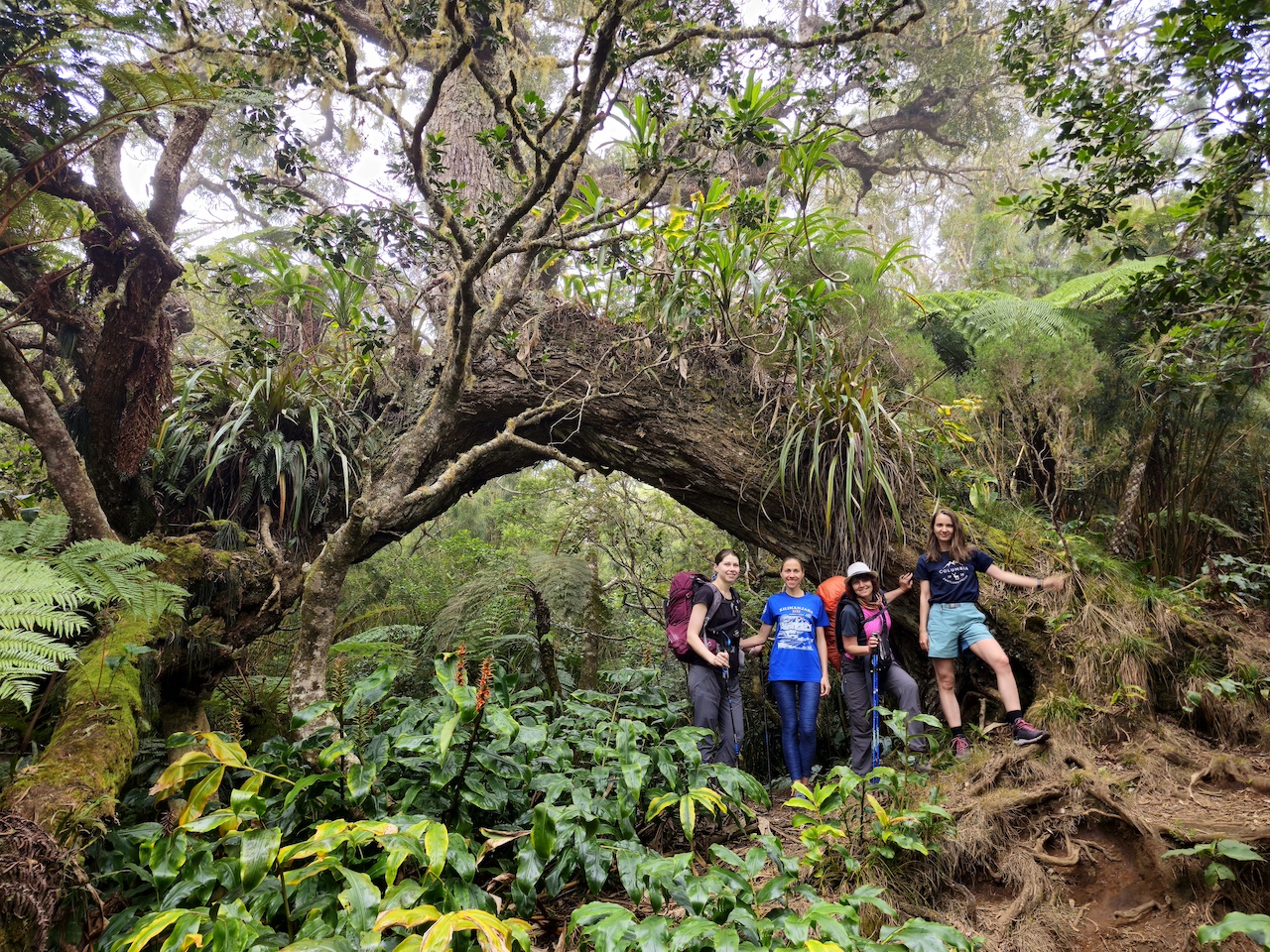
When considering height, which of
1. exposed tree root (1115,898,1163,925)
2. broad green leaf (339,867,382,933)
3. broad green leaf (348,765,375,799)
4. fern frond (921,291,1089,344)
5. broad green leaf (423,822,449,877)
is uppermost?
fern frond (921,291,1089,344)

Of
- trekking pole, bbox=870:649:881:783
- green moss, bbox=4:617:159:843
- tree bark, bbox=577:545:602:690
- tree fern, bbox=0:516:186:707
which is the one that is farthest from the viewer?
tree bark, bbox=577:545:602:690

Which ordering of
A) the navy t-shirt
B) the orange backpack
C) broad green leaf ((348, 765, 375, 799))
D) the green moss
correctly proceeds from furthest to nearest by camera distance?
the orange backpack → the navy t-shirt → broad green leaf ((348, 765, 375, 799)) → the green moss

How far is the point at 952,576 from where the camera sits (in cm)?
434

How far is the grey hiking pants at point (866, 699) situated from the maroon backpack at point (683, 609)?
101 cm

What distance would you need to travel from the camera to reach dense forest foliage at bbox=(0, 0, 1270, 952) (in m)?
2.28

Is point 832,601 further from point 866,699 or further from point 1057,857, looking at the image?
point 1057,857

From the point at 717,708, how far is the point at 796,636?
0.70 m

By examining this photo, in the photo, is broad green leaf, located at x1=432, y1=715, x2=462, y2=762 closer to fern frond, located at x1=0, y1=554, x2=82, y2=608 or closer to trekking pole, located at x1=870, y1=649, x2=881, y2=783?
fern frond, located at x1=0, y1=554, x2=82, y2=608

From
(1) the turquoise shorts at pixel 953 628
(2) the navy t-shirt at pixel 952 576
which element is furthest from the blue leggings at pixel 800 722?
(2) the navy t-shirt at pixel 952 576

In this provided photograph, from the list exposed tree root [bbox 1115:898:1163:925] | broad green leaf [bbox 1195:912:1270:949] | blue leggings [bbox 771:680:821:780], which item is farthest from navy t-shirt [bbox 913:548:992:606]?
broad green leaf [bbox 1195:912:1270:949]

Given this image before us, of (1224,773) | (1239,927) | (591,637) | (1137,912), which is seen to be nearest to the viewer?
(1239,927)

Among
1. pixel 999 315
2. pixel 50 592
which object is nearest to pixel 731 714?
pixel 50 592

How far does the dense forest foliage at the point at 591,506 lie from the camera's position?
2.28 m

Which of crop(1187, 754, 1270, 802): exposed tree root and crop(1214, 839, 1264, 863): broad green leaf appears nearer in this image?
crop(1214, 839, 1264, 863): broad green leaf
